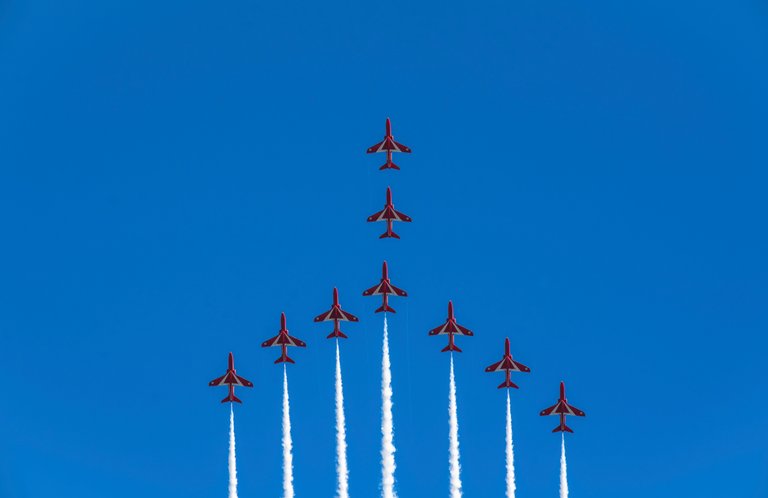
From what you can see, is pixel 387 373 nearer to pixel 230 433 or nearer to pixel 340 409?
pixel 340 409

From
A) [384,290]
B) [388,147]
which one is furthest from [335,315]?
[388,147]

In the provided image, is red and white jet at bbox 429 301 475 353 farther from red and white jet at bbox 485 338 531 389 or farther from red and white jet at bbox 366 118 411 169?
red and white jet at bbox 366 118 411 169

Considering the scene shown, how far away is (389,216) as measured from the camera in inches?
3789

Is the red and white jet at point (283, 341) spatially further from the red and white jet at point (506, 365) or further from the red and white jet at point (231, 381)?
the red and white jet at point (506, 365)

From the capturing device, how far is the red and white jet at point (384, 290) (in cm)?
9500

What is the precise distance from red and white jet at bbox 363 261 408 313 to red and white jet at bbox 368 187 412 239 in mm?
3127

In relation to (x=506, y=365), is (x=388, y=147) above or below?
above

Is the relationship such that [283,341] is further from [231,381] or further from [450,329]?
[450,329]

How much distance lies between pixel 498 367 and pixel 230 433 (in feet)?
84.4

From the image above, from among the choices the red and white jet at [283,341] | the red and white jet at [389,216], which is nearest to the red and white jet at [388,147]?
the red and white jet at [389,216]

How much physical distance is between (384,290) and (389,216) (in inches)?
258

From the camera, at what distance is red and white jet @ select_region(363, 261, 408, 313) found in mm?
95000

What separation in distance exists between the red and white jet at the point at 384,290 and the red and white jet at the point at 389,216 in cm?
313

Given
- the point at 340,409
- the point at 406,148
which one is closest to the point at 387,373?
the point at 340,409
